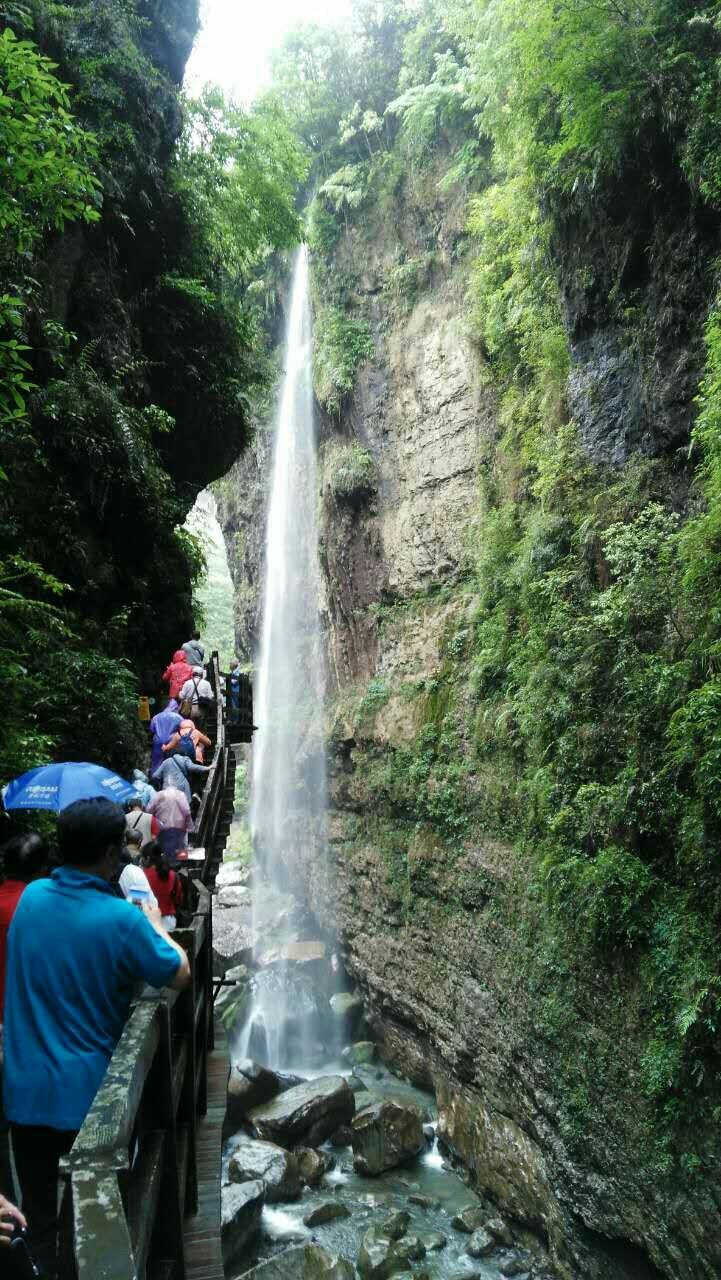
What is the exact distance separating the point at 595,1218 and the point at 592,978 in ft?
7.80

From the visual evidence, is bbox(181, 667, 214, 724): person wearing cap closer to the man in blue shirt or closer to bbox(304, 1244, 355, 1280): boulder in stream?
bbox(304, 1244, 355, 1280): boulder in stream

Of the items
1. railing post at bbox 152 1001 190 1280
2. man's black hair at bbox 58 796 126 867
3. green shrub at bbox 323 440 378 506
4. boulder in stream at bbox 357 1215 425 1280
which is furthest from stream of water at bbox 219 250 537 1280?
man's black hair at bbox 58 796 126 867

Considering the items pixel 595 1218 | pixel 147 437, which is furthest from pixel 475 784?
pixel 147 437

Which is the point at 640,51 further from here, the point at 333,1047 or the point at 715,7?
the point at 333,1047

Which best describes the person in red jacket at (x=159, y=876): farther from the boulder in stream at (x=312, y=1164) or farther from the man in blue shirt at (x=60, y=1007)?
the boulder in stream at (x=312, y=1164)

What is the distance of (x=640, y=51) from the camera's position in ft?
30.0

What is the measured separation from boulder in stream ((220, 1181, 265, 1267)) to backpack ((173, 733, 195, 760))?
227 inches

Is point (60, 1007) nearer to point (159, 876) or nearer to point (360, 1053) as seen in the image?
point (159, 876)

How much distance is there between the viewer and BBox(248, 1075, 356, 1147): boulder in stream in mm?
12617

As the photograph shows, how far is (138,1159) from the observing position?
240cm

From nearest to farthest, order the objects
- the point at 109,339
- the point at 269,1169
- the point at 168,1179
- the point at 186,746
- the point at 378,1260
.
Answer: the point at 168,1179 → the point at 186,746 → the point at 378,1260 → the point at 269,1169 → the point at 109,339

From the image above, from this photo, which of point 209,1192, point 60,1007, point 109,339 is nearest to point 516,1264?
point 209,1192

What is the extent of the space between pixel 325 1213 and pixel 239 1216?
5.20 ft

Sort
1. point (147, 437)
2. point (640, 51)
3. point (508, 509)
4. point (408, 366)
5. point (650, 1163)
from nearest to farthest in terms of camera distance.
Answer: point (650, 1163) < point (640, 51) < point (147, 437) < point (508, 509) < point (408, 366)
